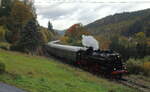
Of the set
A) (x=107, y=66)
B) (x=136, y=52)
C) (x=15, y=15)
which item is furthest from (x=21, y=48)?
(x=136, y=52)

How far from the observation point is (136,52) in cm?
7694

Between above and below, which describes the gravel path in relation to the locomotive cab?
above

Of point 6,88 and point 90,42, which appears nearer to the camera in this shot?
point 6,88

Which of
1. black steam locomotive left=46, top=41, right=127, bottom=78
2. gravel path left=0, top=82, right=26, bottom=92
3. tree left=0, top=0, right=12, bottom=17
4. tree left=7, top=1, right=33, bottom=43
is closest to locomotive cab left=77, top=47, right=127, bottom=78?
black steam locomotive left=46, top=41, right=127, bottom=78

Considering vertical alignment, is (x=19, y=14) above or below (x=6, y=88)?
above

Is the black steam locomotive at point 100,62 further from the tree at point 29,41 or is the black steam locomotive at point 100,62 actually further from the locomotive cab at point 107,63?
the tree at point 29,41

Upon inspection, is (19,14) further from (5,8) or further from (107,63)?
(107,63)

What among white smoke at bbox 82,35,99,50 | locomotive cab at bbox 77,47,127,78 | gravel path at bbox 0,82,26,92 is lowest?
locomotive cab at bbox 77,47,127,78

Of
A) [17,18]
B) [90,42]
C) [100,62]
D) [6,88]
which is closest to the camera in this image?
[6,88]

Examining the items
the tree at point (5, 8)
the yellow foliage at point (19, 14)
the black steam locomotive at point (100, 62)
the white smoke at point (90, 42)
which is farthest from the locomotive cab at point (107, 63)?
the tree at point (5, 8)

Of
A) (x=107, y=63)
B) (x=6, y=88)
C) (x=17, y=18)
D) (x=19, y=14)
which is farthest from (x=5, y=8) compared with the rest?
(x=6, y=88)

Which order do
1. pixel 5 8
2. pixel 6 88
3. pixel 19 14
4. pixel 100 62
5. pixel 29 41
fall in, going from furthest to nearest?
pixel 5 8 → pixel 19 14 → pixel 29 41 → pixel 100 62 → pixel 6 88

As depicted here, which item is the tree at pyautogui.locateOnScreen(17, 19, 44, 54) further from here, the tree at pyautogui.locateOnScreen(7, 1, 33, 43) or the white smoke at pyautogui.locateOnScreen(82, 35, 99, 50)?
the tree at pyautogui.locateOnScreen(7, 1, 33, 43)

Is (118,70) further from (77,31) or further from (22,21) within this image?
(77,31)
